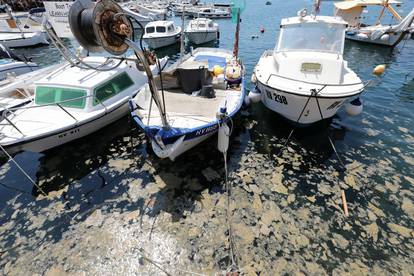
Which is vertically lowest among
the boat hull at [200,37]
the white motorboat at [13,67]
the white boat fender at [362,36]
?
the white motorboat at [13,67]

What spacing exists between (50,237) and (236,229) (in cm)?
481

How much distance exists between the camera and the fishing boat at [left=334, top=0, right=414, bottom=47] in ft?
69.9

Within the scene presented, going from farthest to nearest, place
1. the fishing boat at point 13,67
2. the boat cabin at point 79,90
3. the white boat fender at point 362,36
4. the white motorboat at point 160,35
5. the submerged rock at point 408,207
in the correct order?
1. the white boat fender at point 362,36
2. the white motorboat at point 160,35
3. the fishing boat at point 13,67
4. the boat cabin at point 79,90
5. the submerged rock at point 408,207

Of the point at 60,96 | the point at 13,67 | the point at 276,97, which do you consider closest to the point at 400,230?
the point at 276,97

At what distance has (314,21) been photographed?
33.1 feet

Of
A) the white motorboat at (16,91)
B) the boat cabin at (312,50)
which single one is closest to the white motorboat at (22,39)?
the white motorboat at (16,91)

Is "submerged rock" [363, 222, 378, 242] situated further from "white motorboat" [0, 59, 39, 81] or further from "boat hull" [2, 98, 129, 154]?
"white motorboat" [0, 59, 39, 81]

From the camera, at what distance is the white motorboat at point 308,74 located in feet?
27.0

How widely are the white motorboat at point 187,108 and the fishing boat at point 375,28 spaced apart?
21.1 meters

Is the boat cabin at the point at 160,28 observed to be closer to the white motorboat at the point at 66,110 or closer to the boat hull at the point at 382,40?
the white motorboat at the point at 66,110

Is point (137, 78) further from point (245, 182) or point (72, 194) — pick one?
point (245, 182)

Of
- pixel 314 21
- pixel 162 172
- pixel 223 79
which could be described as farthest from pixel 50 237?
pixel 314 21

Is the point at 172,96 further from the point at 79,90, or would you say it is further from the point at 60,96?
the point at 60,96

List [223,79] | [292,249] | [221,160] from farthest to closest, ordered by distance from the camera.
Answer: [223,79], [221,160], [292,249]
